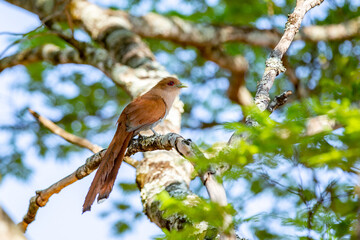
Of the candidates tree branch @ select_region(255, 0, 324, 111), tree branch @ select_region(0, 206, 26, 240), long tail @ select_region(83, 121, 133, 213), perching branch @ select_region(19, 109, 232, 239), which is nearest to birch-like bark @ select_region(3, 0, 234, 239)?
perching branch @ select_region(19, 109, 232, 239)

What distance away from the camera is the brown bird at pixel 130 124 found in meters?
3.22

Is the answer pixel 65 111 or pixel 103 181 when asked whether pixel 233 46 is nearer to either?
pixel 65 111

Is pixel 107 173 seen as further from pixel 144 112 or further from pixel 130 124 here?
pixel 144 112

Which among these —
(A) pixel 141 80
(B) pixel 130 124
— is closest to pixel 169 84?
(A) pixel 141 80

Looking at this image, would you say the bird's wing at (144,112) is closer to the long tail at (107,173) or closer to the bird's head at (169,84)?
the long tail at (107,173)

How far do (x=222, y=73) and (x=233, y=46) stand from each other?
1.66ft

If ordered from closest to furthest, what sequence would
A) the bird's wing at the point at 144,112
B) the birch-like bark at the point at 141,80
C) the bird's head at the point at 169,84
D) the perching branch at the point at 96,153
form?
the perching branch at the point at 96,153, the birch-like bark at the point at 141,80, the bird's wing at the point at 144,112, the bird's head at the point at 169,84

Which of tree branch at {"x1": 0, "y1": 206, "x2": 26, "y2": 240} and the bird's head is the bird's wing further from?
tree branch at {"x1": 0, "y1": 206, "x2": 26, "y2": 240}

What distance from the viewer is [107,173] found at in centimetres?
327

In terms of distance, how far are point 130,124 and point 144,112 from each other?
0.20m

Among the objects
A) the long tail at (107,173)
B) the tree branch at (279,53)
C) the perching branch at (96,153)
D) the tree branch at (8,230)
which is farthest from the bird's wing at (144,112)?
the tree branch at (8,230)

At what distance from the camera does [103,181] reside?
3240 millimetres

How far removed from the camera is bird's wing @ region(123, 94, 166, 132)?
3820mm

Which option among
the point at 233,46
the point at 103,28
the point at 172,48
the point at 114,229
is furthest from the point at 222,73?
the point at 114,229
